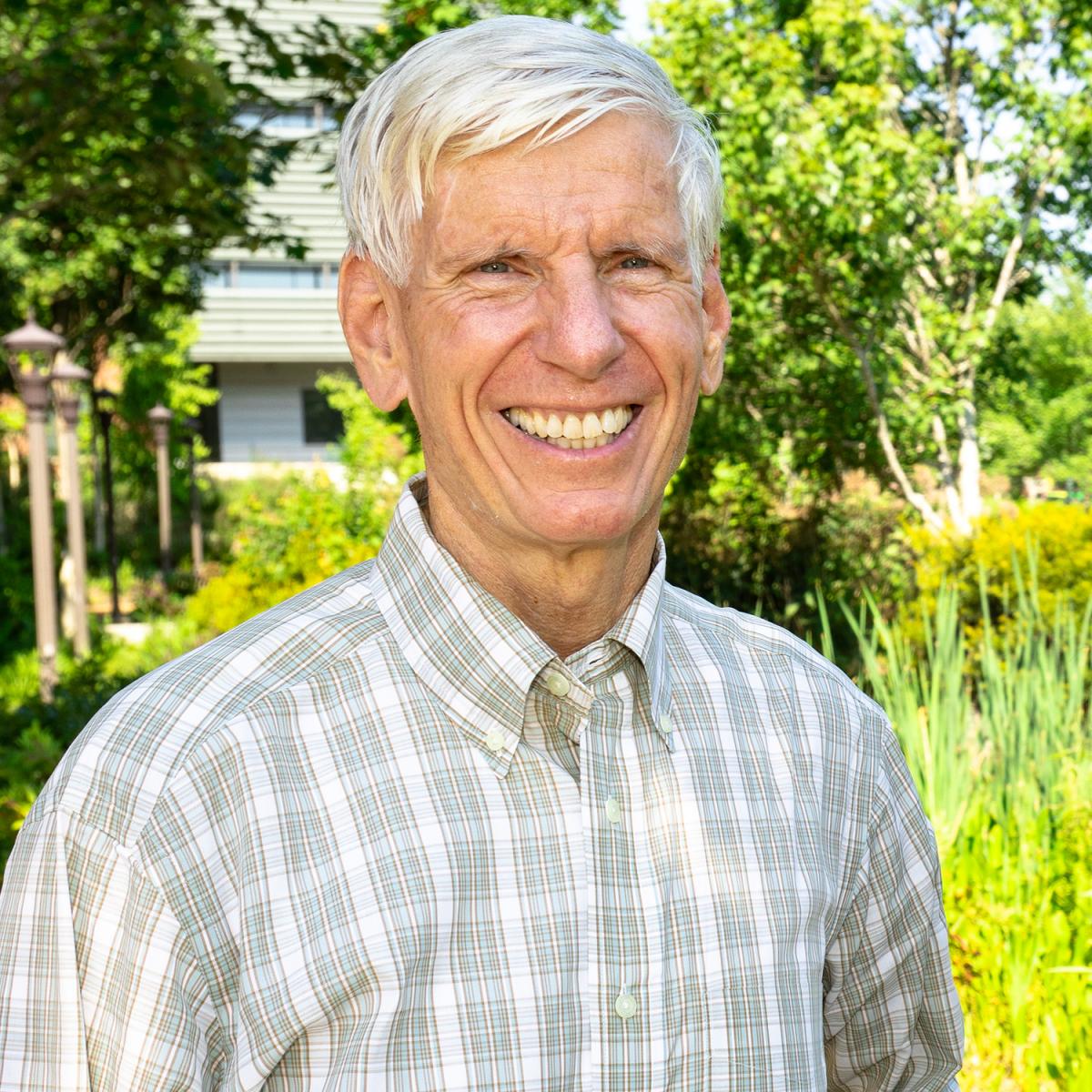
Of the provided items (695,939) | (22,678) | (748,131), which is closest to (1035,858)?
(695,939)

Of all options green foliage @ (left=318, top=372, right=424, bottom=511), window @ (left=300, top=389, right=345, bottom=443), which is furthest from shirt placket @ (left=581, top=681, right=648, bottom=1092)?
window @ (left=300, top=389, right=345, bottom=443)

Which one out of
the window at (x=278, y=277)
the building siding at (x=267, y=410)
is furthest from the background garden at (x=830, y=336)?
the window at (x=278, y=277)

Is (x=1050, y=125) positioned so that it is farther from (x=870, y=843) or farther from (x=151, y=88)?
(x=870, y=843)

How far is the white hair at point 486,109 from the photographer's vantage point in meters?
1.38

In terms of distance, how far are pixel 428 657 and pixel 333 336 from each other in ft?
96.3

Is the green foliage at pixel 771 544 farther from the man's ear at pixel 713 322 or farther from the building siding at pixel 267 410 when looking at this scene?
the building siding at pixel 267 410

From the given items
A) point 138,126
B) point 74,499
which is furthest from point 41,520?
point 138,126

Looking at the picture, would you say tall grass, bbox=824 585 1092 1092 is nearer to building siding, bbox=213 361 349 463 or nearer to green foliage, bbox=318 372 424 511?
green foliage, bbox=318 372 424 511

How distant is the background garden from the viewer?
4484mm

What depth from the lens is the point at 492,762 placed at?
1.40 m

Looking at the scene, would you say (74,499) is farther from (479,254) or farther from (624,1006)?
(624,1006)

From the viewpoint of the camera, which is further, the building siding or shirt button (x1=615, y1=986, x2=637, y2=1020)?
the building siding

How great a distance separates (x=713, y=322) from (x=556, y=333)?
1.15 feet

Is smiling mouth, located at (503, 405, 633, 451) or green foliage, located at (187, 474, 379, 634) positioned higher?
smiling mouth, located at (503, 405, 633, 451)
